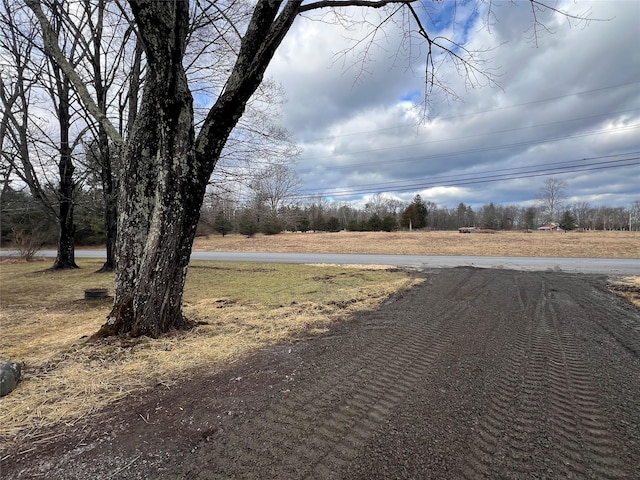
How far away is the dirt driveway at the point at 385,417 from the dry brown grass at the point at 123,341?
13.4 inches

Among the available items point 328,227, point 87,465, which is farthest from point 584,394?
point 328,227

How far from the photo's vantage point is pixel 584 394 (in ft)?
8.61

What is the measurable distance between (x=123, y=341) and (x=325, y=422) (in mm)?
2765

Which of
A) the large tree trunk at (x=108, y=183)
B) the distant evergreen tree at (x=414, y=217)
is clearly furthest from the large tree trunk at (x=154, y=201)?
the distant evergreen tree at (x=414, y=217)

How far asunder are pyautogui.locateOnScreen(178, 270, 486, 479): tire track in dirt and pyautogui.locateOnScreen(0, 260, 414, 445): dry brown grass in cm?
111

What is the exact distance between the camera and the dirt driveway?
1815 millimetres

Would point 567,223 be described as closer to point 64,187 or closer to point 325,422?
point 64,187

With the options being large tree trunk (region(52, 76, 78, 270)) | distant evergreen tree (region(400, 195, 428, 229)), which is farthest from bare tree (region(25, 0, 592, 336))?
distant evergreen tree (region(400, 195, 428, 229))

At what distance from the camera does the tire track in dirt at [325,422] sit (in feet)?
5.96

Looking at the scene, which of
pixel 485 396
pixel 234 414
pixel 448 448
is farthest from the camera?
pixel 485 396

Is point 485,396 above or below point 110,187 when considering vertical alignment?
below

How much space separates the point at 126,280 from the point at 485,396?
3981mm

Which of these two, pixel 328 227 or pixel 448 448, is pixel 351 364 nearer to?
pixel 448 448

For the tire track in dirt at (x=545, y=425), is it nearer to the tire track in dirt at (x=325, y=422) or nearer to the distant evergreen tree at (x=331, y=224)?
the tire track in dirt at (x=325, y=422)
